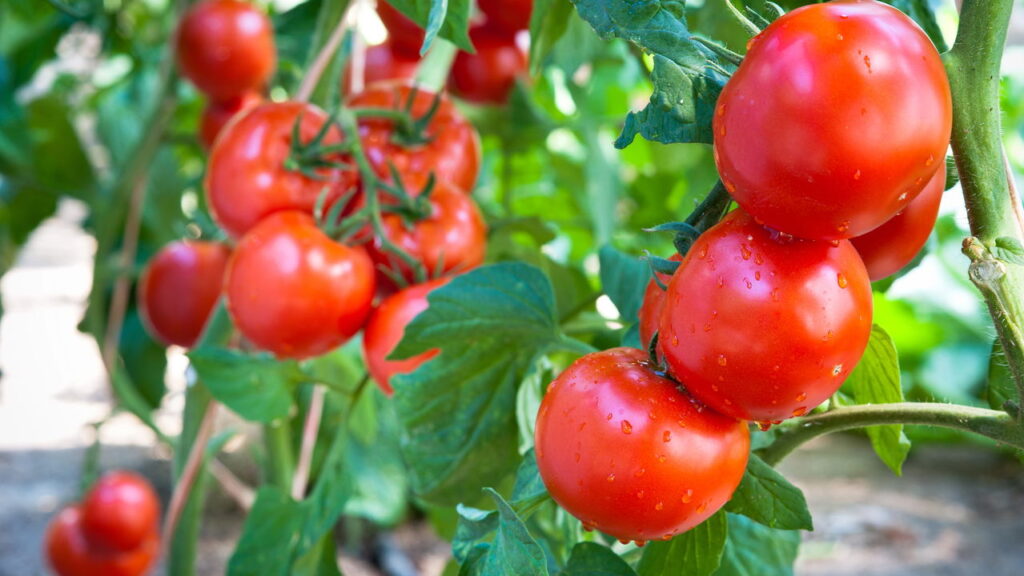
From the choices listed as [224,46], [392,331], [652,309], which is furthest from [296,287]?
[224,46]

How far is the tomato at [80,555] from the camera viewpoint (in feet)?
3.41

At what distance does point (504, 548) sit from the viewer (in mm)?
312

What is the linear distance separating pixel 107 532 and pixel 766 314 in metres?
0.93

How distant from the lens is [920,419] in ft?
1.07

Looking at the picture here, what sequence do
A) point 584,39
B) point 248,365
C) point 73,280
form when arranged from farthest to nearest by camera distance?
point 73,280 < point 584,39 < point 248,365

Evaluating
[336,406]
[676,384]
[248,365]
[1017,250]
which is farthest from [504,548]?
[336,406]

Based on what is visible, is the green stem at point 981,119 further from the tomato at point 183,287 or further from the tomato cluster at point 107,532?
the tomato cluster at point 107,532

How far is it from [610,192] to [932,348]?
1596mm

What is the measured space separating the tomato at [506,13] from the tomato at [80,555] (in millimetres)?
656

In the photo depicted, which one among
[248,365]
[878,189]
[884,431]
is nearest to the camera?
[878,189]

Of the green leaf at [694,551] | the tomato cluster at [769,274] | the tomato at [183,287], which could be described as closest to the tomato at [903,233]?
the tomato cluster at [769,274]

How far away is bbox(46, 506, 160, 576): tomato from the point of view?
3.41ft

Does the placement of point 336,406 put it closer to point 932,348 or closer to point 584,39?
point 584,39

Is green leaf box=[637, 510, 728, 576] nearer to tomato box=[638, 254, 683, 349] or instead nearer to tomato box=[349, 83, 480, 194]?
tomato box=[638, 254, 683, 349]
